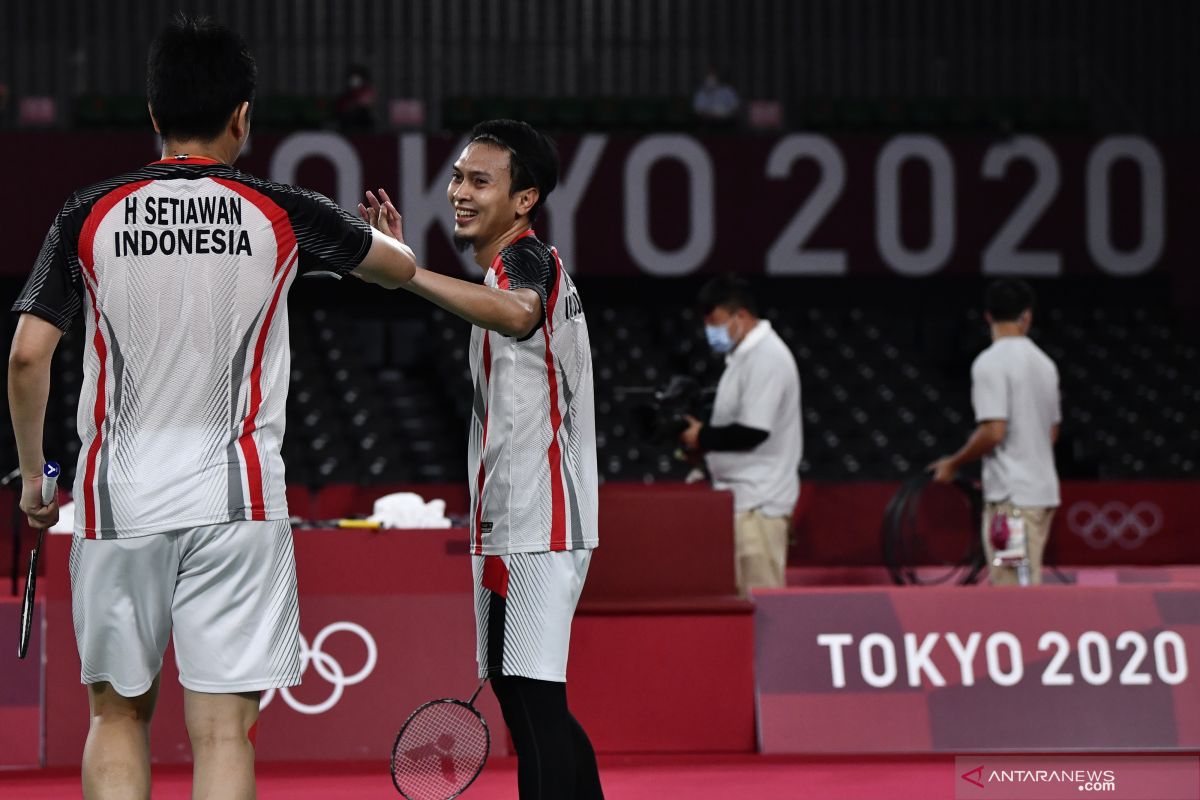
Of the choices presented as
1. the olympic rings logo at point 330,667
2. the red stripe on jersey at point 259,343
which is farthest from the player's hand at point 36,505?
the olympic rings logo at point 330,667

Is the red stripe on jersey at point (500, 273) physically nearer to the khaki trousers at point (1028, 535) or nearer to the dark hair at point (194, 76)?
the dark hair at point (194, 76)

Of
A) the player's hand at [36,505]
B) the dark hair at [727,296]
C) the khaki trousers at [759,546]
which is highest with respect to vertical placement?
the dark hair at [727,296]

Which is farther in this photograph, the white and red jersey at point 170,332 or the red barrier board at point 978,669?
the red barrier board at point 978,669

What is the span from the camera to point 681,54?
1496 centimetres

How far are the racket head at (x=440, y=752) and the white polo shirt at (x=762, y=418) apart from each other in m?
2.59

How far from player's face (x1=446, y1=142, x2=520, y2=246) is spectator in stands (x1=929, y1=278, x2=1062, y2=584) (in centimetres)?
330

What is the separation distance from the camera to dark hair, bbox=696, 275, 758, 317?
20.3 ft

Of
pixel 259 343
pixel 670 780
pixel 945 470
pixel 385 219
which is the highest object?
pixel 385 219

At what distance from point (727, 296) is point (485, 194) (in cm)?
314

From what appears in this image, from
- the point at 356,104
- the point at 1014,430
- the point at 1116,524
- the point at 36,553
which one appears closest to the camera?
the point at 36,553

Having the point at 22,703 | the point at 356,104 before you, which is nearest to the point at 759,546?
the point at 22,703

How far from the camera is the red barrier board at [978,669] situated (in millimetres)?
4836

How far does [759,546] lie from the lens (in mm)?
6094

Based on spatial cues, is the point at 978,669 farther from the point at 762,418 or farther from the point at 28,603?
the point at 28,603
